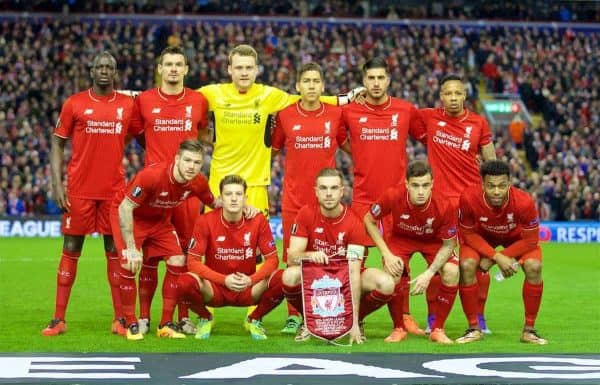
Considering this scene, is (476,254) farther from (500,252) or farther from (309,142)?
(309,142)

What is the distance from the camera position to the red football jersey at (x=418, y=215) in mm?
8680

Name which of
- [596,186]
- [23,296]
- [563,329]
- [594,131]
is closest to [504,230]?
[563,329]

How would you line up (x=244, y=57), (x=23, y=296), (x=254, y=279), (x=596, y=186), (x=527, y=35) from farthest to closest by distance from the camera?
1. (x=527, y=35)
2. (x=596, y=186)
3. (x=23, y=296)
4. (x=244, y=57)
5. (x=254, y=279)

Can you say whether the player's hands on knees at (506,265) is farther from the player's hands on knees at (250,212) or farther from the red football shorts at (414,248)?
the player's hands on knees at (250,212)

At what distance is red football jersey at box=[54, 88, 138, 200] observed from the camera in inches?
359

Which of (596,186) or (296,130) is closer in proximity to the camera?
(296,130)

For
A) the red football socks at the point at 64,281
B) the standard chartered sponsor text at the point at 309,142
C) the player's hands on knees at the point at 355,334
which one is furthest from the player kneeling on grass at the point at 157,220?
the player's hands on knees at the point at 355,334

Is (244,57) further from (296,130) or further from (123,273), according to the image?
(123,273)

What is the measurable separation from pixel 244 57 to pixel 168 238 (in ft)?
5.38

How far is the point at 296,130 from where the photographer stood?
9.29 m

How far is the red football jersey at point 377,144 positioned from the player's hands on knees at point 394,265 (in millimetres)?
891

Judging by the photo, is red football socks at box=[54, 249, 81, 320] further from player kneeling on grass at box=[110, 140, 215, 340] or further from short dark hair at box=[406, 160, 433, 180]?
short dark hair at box=[406, 160, 433, 180]

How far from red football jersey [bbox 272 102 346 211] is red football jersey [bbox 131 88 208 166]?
77cm

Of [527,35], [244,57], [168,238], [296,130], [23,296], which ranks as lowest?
[23,296]
